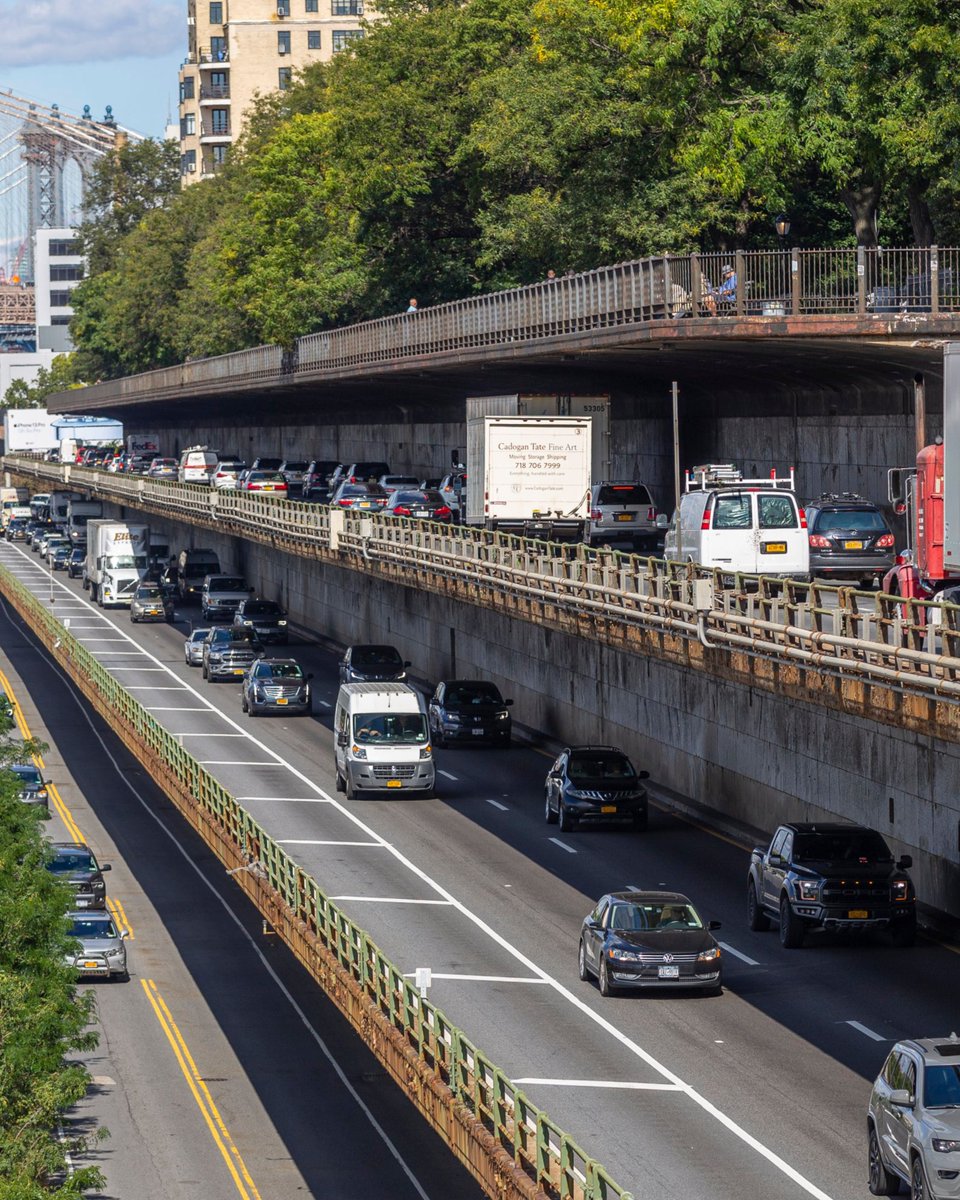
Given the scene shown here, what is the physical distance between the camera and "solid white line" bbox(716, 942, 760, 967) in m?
35.2

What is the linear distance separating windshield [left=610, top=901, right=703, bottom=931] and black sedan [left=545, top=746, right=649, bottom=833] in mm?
14697

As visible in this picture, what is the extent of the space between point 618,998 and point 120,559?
7735 cm

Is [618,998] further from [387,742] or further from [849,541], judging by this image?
[387,742]

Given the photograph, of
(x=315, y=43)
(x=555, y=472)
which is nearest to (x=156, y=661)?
(x=555, y=472)

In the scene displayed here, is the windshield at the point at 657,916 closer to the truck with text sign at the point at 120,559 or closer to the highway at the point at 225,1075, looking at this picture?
the highway at the point at 225,1075

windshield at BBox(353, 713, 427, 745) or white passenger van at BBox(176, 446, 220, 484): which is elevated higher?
white passenger van at BBox(176, 446, 220, 484)

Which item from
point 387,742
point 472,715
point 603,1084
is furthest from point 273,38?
point 603,1084

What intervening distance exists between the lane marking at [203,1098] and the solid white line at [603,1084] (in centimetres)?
366

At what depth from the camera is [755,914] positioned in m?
37.5

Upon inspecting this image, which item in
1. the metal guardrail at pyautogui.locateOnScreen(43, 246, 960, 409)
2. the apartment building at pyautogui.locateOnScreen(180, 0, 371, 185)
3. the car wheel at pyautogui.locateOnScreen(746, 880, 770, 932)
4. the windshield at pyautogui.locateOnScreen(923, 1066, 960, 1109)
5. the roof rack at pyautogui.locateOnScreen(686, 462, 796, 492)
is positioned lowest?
the car wheel at pyautogui.locateOnScreen(746, 880, 770, 932)

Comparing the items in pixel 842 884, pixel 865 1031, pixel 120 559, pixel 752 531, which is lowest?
pixel 865 1031

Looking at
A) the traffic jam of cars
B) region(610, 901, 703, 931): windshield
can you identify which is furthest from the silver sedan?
region(610, 901, 703, 931): windshield

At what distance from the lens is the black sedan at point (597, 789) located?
1869 inches

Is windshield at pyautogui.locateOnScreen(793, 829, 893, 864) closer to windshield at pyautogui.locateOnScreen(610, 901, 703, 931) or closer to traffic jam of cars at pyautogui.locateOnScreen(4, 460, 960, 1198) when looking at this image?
traffic jam of cars at pyautogui.locateOnScreen(4, 460, 960, 1198)
